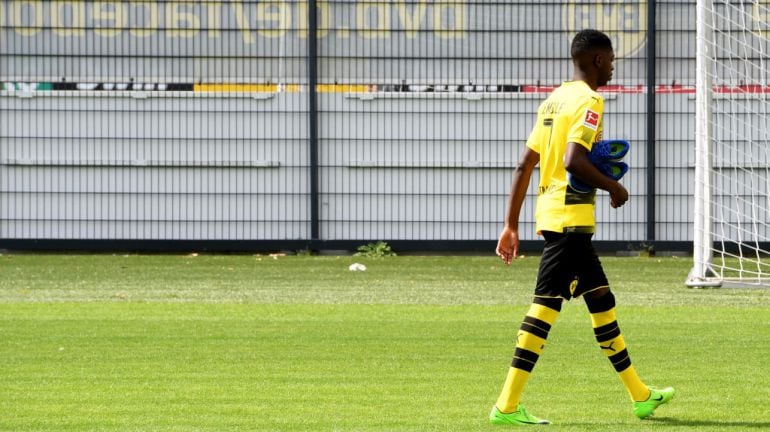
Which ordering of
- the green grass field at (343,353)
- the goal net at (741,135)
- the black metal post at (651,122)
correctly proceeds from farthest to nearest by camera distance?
1. the black metal post at (651,122)
2. the goal net at (741,135)
3. the green grass field at (343,353)

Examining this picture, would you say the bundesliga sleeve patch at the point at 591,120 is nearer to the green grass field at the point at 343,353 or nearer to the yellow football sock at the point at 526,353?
the yellow football sock at the point at 526,353

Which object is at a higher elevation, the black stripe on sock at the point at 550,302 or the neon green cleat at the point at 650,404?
the black stripe on sock at the point at 550,302

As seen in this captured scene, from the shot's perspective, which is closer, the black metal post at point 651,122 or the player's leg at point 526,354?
the player's leg at point 526,354

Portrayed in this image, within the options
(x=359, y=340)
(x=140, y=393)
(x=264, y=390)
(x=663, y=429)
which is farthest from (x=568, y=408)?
(x=359, y=340)

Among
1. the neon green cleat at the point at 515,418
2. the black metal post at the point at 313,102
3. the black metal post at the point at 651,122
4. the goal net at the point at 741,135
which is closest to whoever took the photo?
the neon green cleat at the point at 515,418

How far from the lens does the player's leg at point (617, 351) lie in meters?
6.25

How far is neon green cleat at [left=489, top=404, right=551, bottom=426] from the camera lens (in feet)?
19.8

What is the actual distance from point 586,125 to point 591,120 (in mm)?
34

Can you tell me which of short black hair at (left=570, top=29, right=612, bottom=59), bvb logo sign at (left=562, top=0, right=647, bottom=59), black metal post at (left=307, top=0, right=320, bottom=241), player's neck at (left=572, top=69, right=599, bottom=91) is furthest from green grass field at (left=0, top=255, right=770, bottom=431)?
bvb logo sign at (left=562, top=0, right=647, bottom=59)

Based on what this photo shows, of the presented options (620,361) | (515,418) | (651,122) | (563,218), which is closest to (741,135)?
(651,122)

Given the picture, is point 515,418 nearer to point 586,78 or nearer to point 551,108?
point 551,108

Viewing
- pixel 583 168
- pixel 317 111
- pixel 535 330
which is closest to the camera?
pixel 583 168

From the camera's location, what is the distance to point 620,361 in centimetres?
632

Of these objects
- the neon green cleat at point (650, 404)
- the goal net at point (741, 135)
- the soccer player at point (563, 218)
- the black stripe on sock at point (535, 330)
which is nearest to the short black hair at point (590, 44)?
the soccer player at point (563, 218)
